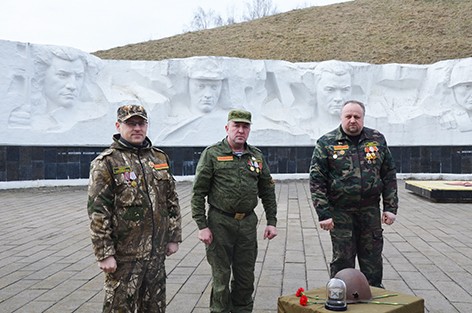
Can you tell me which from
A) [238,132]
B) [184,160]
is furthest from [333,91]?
[238,132]

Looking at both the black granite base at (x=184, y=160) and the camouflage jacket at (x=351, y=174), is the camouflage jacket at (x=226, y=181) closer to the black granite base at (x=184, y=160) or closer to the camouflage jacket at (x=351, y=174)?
the camouflage jacket at (x=351, y=174)

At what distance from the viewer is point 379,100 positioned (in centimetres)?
1420

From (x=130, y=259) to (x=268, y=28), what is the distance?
20511mm

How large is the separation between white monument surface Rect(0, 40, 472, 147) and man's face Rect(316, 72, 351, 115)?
0.03m

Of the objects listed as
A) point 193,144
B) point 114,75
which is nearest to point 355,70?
point 193,144

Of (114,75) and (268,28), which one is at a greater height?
(268,28)

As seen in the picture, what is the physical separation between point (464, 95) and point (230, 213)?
40.2 feet

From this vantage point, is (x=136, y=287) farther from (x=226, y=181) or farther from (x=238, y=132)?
(x=238, y=132)

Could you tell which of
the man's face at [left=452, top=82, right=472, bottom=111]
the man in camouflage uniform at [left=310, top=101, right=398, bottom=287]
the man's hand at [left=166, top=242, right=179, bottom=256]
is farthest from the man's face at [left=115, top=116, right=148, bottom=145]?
the man's face at [left=452, top=82, right=472, bottom=111]

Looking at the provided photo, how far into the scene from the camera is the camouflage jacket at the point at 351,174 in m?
3.45

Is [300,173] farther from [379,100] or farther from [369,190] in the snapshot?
[369,190]

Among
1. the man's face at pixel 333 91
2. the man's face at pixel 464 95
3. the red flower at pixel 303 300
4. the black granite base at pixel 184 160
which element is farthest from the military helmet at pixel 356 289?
the man's face at pixel 464 95

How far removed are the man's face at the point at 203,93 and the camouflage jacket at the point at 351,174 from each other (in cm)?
951

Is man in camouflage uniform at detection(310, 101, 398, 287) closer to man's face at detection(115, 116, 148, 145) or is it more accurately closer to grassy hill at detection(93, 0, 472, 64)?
man's face at detection(115, 116, 148, 145)
